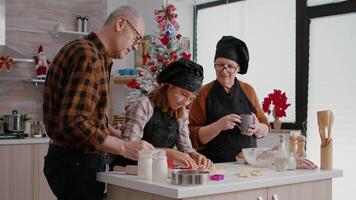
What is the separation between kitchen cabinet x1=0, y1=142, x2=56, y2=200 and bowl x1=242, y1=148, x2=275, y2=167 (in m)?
2.80

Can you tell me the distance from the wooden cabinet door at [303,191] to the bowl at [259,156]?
0.82 feet

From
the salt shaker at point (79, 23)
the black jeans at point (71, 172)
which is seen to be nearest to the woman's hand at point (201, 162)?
the black jeans at point (71, 172)

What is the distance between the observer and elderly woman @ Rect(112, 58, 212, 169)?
2.25 meters

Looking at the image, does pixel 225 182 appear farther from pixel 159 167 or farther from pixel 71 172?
pixel 71 172

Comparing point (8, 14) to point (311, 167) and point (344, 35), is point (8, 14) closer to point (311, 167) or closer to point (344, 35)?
point (344, 35)

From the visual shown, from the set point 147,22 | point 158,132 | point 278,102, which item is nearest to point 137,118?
point 158,132

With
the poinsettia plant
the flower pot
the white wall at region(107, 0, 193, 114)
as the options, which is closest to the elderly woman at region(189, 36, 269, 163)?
the poinsettia plant

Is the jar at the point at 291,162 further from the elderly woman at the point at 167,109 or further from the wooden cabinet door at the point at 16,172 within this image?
the wooden cabinet door at the point at 16,172

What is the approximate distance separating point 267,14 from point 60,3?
237 cm

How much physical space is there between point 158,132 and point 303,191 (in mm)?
737

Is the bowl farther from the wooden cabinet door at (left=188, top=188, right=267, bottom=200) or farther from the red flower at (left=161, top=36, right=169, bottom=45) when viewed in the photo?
the red flower at (left=161, top=36, right=169, bottom=45)

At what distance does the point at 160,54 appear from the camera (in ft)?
16.4

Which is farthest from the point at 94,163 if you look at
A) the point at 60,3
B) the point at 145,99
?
the point at 60,3

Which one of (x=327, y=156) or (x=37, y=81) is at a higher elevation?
(x=37, y=81)
